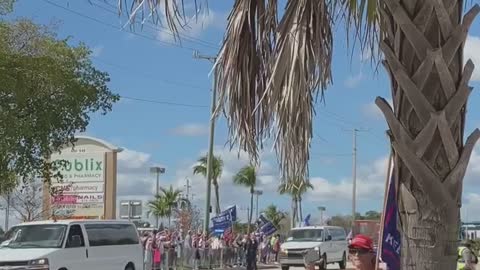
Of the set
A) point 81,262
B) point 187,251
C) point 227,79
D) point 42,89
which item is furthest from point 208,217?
point 227,79

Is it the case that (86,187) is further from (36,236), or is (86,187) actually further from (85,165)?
(36,236)

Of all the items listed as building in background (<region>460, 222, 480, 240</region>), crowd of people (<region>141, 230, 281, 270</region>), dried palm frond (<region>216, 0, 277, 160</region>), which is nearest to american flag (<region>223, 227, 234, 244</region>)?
crowd of people (<region>141, 230, 281, 270</region>)

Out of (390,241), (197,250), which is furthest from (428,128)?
(197,250)

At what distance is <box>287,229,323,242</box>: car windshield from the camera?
112 feet

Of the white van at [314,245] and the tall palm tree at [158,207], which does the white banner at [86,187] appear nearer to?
the white van at [314,245]

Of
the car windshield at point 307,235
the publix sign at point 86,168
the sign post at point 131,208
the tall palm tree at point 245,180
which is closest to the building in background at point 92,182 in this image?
the publix sign at point 86,168

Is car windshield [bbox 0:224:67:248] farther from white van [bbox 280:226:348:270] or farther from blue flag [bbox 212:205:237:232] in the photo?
blue flag [bbox 212:205:237:232]

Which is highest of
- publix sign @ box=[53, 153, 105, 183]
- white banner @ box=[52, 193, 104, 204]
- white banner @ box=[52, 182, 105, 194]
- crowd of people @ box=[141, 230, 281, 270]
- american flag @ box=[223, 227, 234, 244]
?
publix sign @ box=[53, 153, 105, 183]

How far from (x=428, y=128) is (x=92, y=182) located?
1401 inches

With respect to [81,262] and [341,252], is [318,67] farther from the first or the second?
[341,252]

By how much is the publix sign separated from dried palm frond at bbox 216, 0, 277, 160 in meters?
34.0

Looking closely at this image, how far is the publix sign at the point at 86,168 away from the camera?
128 ft

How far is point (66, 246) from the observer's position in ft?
65.3

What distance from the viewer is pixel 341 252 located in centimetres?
3591
